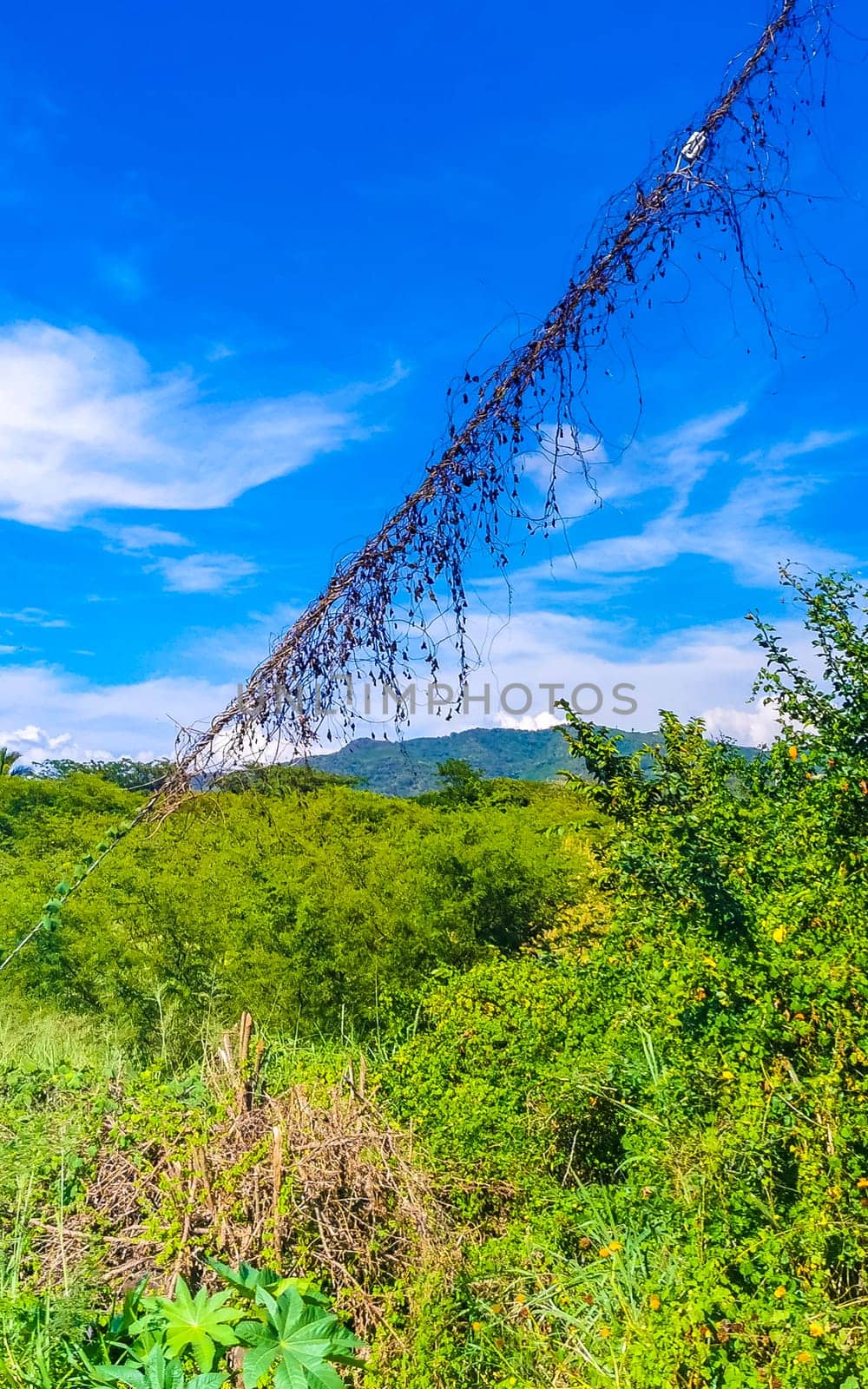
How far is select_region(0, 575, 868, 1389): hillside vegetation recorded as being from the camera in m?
2.68

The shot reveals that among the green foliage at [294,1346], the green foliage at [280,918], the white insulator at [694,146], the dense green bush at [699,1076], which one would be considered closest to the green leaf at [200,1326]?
the green foliage at [294,1346]

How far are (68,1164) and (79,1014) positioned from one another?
5508 millimetres

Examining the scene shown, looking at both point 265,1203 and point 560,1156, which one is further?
point 560,1156

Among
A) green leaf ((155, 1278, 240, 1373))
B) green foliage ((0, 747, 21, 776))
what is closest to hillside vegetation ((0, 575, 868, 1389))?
green leaf ((155, 1278, 240, 1373))

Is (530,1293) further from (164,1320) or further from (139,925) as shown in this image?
(139,925)

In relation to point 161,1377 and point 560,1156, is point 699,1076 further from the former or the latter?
point 161,1377

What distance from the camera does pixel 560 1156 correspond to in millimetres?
4422

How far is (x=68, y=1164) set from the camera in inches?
146

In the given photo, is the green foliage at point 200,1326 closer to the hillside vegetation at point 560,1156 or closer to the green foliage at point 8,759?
the hillside vegetation at point 560,1156

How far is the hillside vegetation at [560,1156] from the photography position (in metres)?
2.68

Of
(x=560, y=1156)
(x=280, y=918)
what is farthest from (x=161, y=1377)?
(x=280, y=918)

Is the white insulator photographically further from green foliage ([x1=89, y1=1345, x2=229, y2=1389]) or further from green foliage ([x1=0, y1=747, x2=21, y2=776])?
green foliage ([x1=0, y1=747, x2=21, y2=776])

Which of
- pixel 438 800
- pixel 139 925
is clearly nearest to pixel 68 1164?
pixel 139 925

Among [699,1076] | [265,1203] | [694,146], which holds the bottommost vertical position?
[265,1203]
